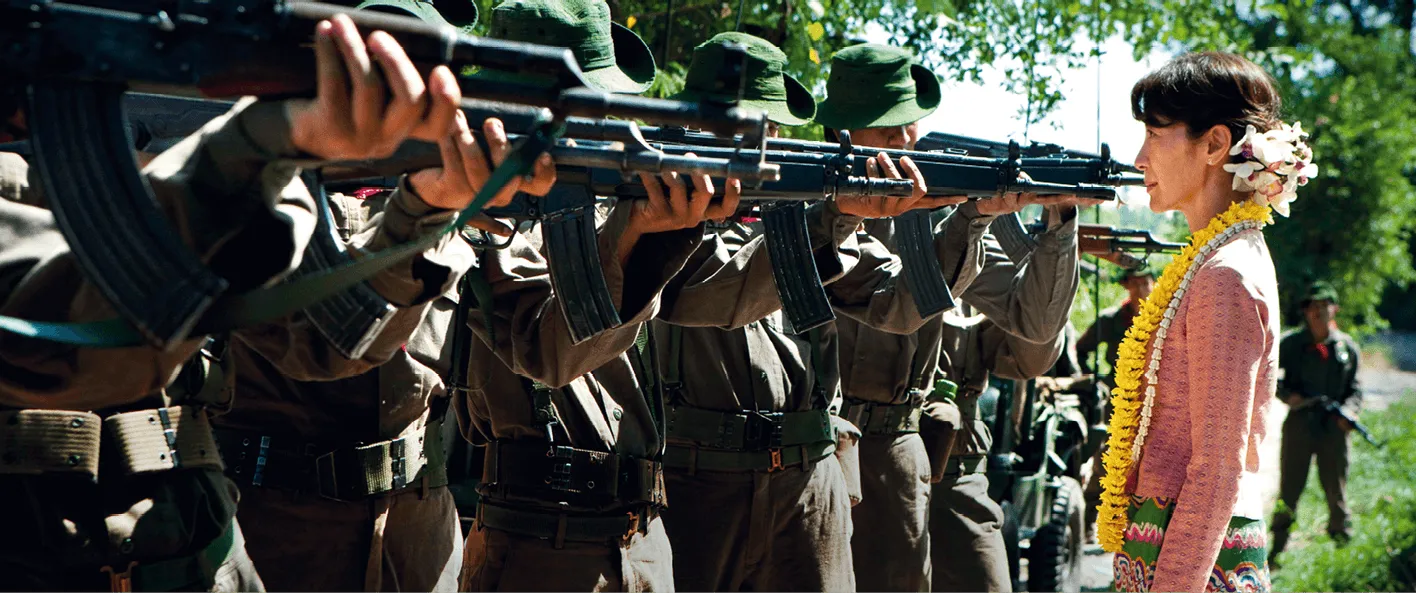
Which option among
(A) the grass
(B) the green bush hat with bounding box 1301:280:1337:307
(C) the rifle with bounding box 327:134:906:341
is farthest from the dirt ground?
(C) the rifle with bounding box 327:134:906:341

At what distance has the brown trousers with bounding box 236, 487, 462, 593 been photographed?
3.88 m

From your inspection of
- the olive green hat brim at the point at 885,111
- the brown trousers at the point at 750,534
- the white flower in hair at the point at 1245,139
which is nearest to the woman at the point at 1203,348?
the white flower in hair at the point at 1245,139

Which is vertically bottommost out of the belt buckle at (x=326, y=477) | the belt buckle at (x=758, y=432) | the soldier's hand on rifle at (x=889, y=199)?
the belt buckle at (x=326, y=477)

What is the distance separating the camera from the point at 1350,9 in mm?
28719

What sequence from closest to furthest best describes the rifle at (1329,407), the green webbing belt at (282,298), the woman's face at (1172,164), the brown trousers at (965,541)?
the green webbing belt at (282,298) < the woman's face at (1172,164) < the brown trousers at (965,541) < the rifle at (1329,407)

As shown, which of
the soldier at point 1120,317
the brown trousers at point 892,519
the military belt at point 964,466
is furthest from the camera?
the soldier at point 1120,317

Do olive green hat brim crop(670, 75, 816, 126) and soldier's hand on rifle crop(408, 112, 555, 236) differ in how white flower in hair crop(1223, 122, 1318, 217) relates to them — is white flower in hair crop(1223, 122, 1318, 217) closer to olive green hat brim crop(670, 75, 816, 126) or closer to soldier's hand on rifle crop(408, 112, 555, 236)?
olive green hat brim crop(670, 75, 816, 126)

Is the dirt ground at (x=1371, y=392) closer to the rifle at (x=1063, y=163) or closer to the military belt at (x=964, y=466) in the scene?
the military belt at (x=964, y=466)

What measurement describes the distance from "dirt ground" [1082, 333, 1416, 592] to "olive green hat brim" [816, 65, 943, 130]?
4623 mm

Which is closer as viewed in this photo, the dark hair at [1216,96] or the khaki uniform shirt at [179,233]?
the khaki uniform shirt at [179,233]

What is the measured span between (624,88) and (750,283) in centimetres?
70

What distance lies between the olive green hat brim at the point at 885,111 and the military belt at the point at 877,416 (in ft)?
3.84

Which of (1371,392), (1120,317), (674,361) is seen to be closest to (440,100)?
(674,361)

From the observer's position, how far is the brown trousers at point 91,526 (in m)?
2.56
